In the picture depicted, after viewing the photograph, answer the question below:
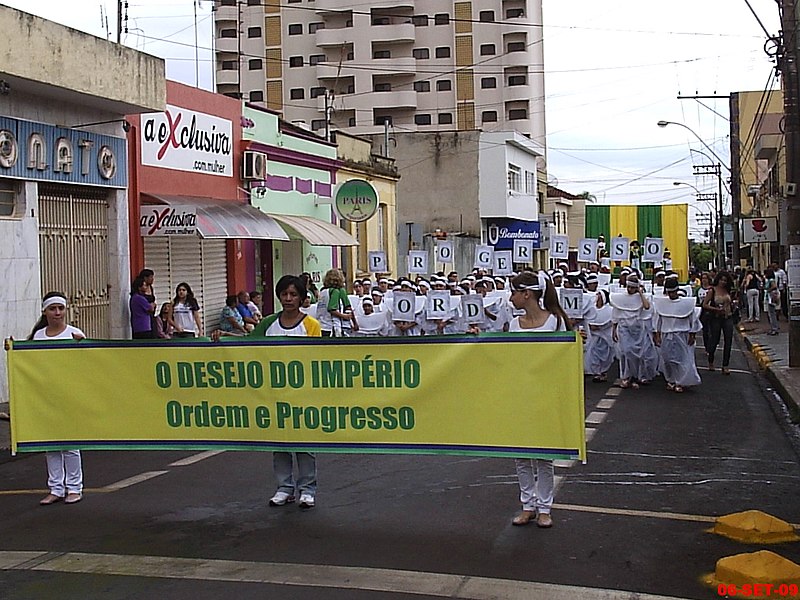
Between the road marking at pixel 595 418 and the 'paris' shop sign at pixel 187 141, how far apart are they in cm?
976

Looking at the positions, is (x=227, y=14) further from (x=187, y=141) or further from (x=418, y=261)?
(x=187, y=141)

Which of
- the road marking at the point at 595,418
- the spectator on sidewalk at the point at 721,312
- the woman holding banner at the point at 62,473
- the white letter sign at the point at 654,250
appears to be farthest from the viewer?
the white letter sign at the point at 654,250

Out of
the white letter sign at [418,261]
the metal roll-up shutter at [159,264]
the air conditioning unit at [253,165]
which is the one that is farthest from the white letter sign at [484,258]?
the metal roll-up shutter at [159,264]

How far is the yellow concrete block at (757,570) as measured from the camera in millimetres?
6160

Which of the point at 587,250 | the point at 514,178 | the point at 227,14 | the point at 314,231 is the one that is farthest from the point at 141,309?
the point at 227,14

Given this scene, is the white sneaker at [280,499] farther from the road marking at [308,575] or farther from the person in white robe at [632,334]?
the person in white robe at [632,334]

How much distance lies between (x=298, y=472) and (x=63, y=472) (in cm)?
193

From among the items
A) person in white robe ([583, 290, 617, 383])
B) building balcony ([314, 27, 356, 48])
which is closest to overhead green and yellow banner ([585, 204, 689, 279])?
building balcony ([314, 27, 356, 48])

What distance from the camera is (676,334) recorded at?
659 inches

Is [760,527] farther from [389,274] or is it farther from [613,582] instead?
[389,274]

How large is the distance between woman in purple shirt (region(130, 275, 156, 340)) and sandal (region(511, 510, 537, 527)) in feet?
33.2

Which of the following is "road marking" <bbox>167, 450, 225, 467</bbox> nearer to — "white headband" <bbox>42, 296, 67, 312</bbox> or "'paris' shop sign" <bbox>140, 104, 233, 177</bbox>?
"white headband" <bbox>42, 296, 67, 312</bbox>

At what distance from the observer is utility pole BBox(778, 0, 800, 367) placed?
18859mm

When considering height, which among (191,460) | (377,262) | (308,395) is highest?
(377,262)
